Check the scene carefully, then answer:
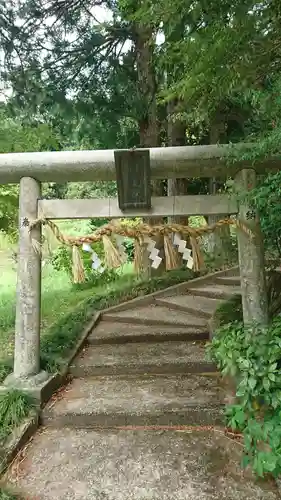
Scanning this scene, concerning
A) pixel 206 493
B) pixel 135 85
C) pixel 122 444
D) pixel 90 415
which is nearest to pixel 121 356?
pixel 90 415

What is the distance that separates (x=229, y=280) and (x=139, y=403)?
11.6 ft

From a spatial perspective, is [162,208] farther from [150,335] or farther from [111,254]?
[150,335]

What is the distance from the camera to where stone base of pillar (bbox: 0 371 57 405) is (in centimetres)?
316

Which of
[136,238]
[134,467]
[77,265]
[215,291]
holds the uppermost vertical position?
[136,238]

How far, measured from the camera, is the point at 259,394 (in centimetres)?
208

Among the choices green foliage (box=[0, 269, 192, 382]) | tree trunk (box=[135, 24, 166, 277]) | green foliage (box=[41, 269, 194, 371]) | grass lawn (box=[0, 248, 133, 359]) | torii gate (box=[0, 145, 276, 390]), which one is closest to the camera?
torii gate (box=[0, 145, 276, 390])

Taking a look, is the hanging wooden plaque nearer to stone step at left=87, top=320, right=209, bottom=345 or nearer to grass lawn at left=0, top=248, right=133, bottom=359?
stone step at left=87, top=320, right=209, bottom=345

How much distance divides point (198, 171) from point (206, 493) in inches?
96.5

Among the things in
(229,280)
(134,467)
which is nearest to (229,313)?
(229,280)

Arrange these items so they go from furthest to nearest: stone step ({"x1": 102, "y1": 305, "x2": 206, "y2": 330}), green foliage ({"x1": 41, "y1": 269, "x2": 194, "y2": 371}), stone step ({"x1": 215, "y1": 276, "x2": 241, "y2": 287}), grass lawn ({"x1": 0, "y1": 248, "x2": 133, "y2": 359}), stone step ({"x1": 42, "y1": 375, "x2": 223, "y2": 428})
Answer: stone step ({"x1": 215, "y1": 276, "x2": 241, "y2": 287}) < grass lawn ({"x1": 0, "y1": 248, "x2": 133, "y2": 359}) < stone step ({"x1": 102, "y1": 305, "x2": 206, "y2": 330}) < green foliage ({"x1": 41, "y1": 269, "x2": 194, "y2": 371}) < stone step ({"x1": 42, "y1": 375, "x2": 223, "y2": 428})

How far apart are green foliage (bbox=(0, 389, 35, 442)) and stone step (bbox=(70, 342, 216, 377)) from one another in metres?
0.80

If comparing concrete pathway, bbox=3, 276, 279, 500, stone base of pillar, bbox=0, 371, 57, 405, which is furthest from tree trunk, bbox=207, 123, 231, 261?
stone base of pillar, bbox=0, 371, 57, 405

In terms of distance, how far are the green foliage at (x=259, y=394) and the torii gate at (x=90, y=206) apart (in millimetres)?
1097

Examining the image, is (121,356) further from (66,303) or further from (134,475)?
(66,303)
